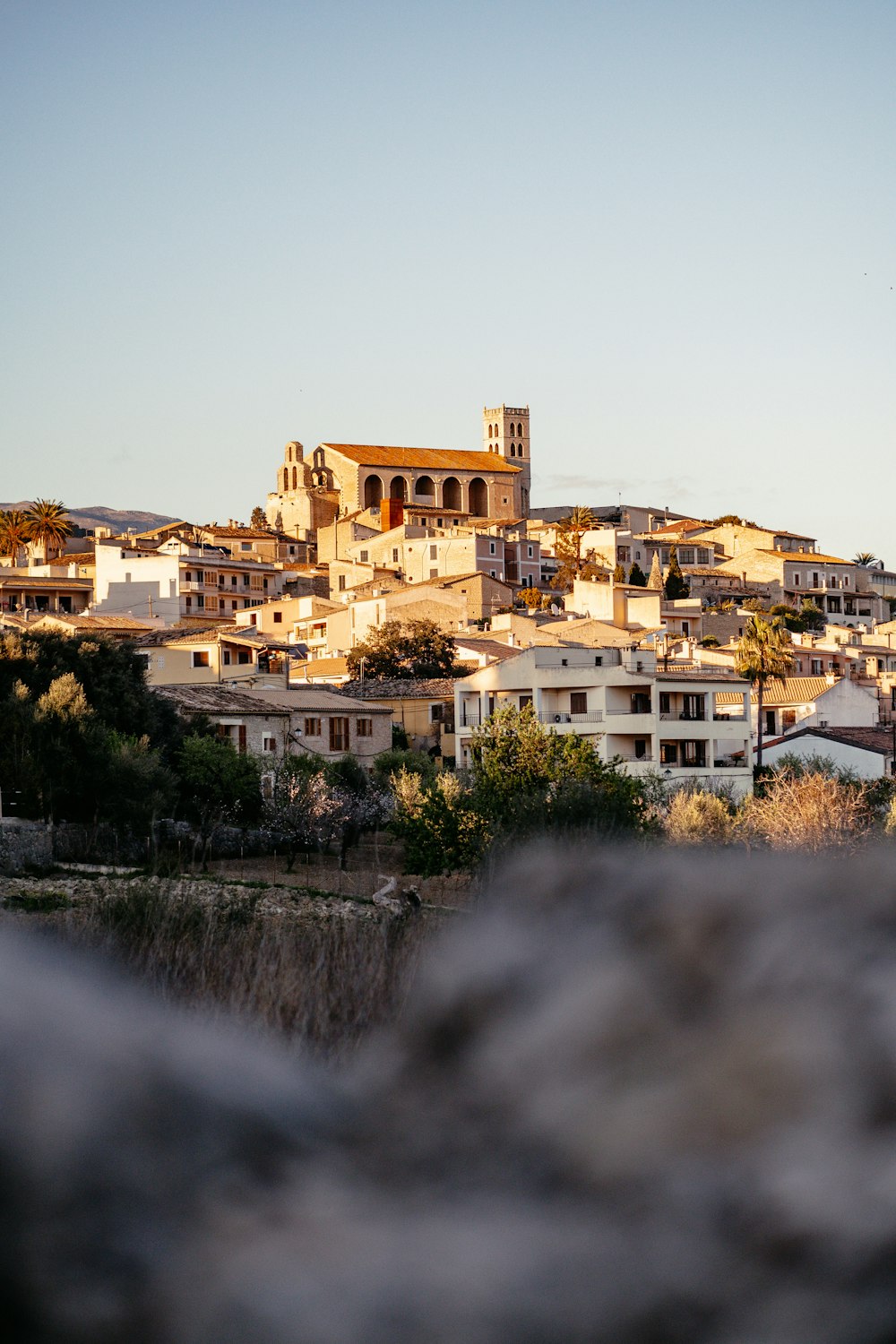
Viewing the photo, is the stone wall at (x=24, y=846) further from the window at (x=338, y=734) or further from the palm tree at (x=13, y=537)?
the palm tree at (x=13, y=537)

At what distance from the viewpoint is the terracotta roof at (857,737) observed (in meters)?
50.7

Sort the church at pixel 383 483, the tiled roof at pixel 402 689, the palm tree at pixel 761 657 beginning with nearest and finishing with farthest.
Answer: the tiled roof at pixel 402 689 → the palm tree at pixel 761 657 → the church at pixel 383 483

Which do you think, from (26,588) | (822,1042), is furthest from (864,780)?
(26,588)

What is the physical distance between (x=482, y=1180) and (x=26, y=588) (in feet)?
230

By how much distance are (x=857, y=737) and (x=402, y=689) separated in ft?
51.3

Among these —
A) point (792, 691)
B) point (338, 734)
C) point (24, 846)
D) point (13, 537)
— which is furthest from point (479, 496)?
point (24, 846)

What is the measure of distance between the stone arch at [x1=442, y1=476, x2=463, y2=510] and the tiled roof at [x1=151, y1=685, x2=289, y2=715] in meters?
89.0

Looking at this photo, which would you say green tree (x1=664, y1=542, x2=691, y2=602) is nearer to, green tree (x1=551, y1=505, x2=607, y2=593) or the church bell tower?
green tree (x1=551, y1=505, x2=607, y2=593)

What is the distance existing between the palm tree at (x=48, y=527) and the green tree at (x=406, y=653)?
125 ft

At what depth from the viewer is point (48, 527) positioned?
10056 cm

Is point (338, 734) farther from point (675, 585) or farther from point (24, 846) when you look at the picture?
point (675, 585)

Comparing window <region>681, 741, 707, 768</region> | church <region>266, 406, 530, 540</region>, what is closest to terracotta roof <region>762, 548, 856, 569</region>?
church <region>266, 406, 530, 540</region>

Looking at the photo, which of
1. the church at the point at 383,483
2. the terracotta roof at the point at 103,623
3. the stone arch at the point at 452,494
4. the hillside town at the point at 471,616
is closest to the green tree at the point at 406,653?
the hillside town at the point at 471,616

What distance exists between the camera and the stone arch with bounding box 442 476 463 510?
13400 cm
